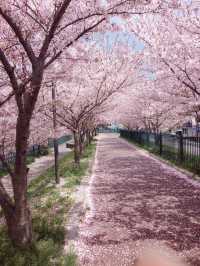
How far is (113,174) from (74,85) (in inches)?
180

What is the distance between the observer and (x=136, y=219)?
27.5 ft

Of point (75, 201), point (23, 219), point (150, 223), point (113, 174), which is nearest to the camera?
point (23, 219)

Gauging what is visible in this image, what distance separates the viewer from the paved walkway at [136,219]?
20.8ft

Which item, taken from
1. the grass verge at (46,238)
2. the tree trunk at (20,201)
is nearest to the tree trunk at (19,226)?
the tree trunk at (20,201)

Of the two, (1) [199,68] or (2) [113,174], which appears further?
(2) [113,174]

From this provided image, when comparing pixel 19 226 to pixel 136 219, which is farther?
pixel 136 219

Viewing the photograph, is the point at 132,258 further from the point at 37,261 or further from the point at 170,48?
the point at 170,48

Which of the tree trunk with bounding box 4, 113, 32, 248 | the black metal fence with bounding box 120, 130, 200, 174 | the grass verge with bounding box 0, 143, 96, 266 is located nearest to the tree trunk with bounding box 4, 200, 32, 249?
the tree trunk with bounding box 4, 113, 32, 248

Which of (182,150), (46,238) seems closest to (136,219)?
(46,238)

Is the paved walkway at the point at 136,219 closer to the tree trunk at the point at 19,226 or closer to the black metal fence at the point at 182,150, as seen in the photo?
the tree trunk at the point at 19,226

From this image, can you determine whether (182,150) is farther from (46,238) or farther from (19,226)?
(19,226)

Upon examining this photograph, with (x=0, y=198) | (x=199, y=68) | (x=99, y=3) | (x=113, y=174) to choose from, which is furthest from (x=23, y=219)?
(x=113, y=174)

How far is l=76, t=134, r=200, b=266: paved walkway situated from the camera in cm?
634

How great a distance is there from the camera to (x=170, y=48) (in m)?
12.2
